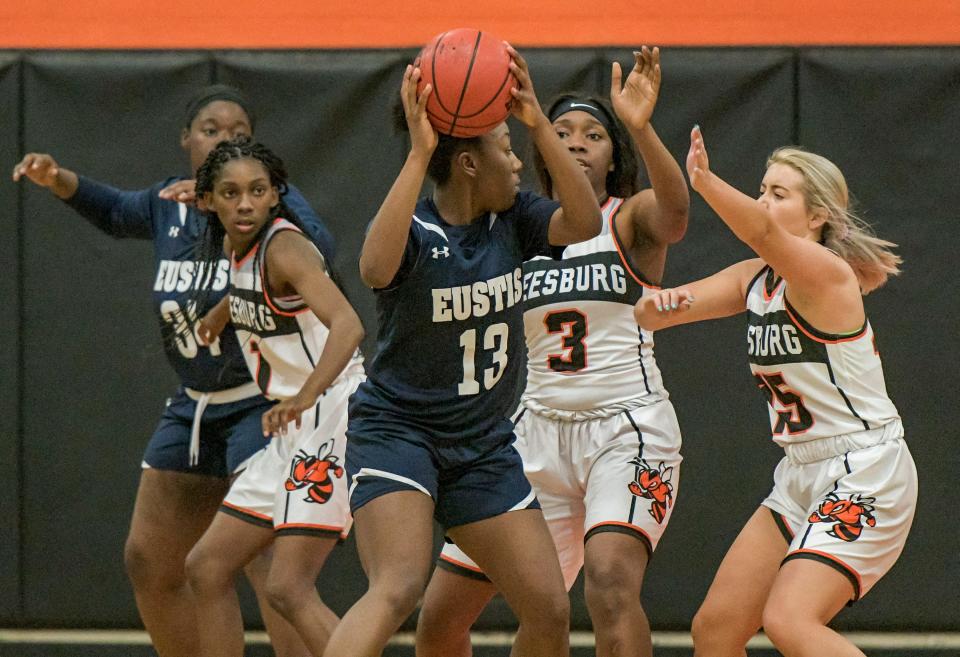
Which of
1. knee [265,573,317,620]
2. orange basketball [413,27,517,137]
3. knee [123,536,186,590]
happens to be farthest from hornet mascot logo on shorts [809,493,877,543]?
knee [123,536,186,590]

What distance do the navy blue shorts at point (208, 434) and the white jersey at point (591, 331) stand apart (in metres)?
1.08

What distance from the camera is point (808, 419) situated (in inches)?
168

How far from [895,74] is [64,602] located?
4.47 metres

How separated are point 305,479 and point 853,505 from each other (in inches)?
70.7

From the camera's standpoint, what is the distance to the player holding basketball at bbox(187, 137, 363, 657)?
4555mm

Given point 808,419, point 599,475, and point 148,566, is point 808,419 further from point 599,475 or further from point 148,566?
point 148,566

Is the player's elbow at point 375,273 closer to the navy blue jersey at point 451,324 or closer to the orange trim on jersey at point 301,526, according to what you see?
the navy blue jersey at point 451,324

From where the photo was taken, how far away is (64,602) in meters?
6.36

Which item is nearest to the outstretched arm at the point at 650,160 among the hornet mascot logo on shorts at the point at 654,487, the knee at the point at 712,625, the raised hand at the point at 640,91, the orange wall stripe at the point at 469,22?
the raised hand at the point at 640,91

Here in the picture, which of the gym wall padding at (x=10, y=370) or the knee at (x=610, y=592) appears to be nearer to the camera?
the knee at (x=610, y=592)

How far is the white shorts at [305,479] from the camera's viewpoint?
4.62 m

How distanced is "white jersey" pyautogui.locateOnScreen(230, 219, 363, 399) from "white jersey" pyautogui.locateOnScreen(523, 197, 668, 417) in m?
0.78

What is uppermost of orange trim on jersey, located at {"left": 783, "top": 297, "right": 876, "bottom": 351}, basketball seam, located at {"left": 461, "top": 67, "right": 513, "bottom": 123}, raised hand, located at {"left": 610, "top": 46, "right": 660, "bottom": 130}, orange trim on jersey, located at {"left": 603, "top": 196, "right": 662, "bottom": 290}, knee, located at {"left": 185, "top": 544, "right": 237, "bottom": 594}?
raised hand, located at {"left": 610, "top": 46, "right": 660, "bottom": 130}

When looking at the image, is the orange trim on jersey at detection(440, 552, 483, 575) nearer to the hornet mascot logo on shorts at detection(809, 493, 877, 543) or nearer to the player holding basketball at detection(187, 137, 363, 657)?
the player holding basketball at detection(187, 137, 363, 657)
